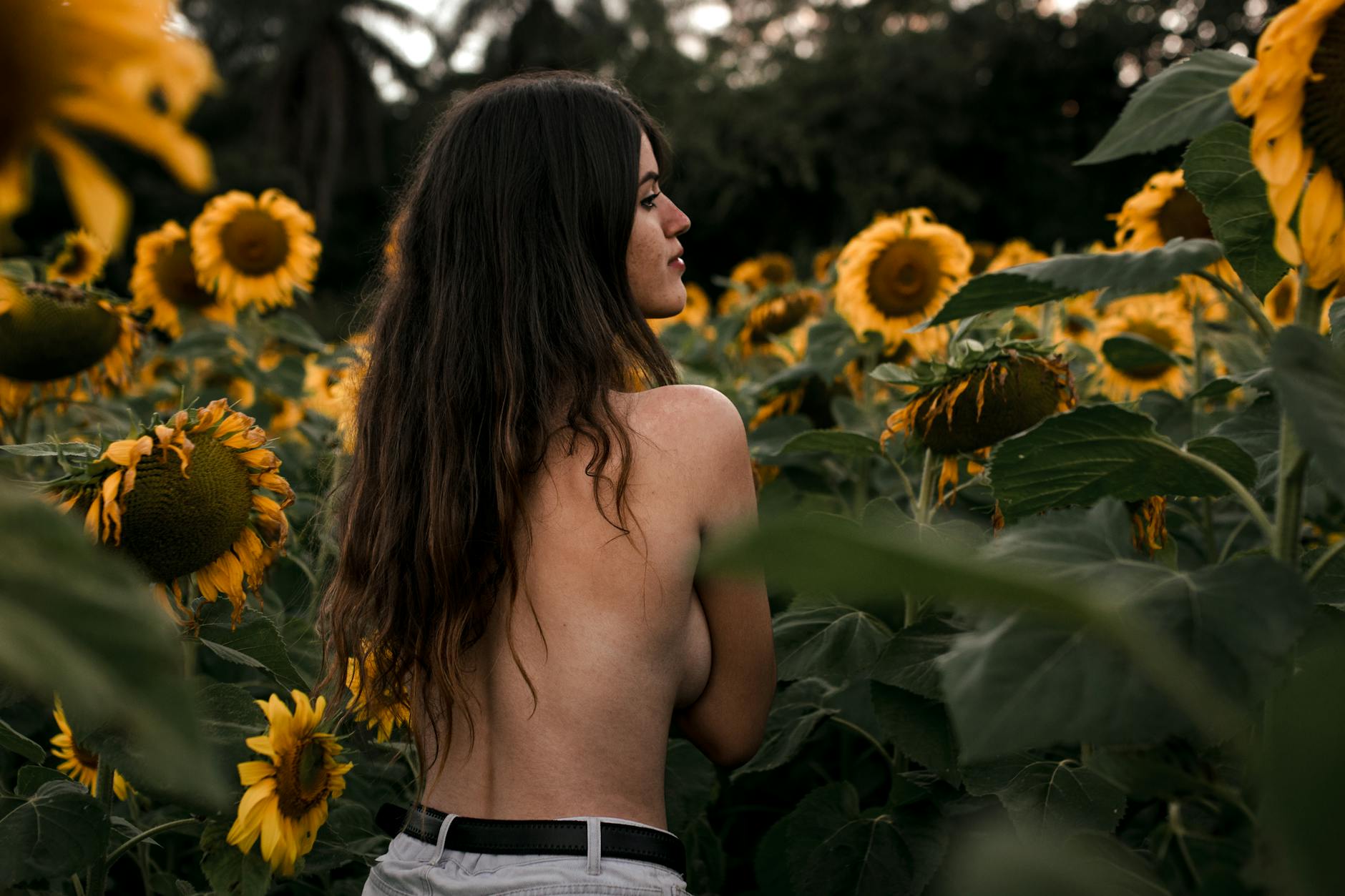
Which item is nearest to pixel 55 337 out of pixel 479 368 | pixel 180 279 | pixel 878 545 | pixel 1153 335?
pixel 180 279

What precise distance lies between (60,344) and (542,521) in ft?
4.80

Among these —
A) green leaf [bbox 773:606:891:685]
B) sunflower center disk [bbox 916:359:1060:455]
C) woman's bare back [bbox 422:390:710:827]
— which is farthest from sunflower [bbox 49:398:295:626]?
sunflower center disk [bbox 916:359:1060:455]

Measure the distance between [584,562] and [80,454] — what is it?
0.63m

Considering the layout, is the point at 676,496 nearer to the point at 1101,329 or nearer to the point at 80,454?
the point at 80,454

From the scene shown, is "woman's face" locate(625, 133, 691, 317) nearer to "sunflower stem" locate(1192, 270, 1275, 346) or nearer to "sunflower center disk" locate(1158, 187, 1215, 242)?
"sunflower stem" locate(1192, 270, 1275, 346)

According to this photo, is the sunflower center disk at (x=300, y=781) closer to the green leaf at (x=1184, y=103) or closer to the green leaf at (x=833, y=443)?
the green leaf at (x=833, y=443)

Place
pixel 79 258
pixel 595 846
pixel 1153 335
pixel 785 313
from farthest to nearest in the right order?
pixel 79 258 < pixel 785 313 < pixel 1153 335 < pixel 595 846

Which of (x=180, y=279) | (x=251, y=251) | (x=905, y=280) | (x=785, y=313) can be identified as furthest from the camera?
(x=180, y=279)

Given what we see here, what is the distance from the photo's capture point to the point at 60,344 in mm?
2398

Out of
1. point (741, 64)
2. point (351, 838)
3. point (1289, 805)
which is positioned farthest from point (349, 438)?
point (741, 64)

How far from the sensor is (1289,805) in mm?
438

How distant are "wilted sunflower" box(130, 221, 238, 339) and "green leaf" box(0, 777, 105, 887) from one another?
7.64ft

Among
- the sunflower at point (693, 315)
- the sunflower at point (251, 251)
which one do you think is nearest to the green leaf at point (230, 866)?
the sunflower at point (251, 251)

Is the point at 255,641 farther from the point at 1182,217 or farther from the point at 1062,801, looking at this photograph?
the point at 1182,217
